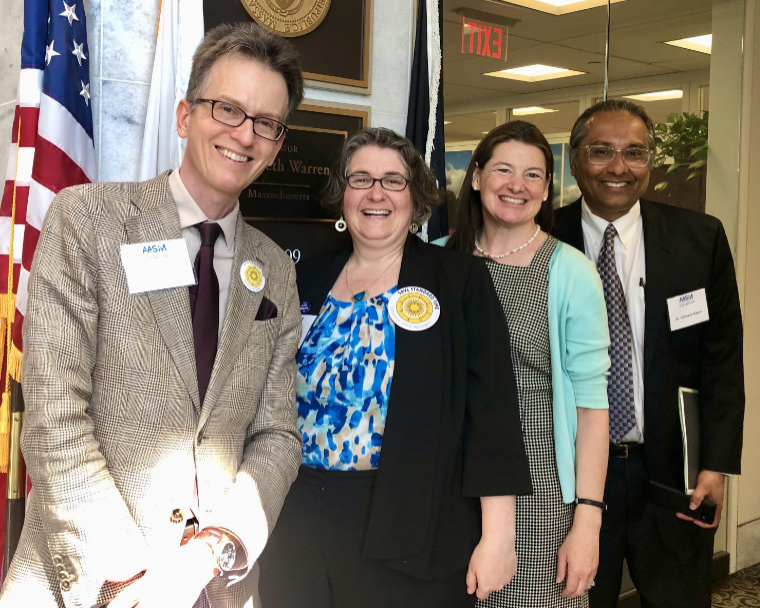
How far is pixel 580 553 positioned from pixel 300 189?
5.20 feet

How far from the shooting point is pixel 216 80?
68.0 inches

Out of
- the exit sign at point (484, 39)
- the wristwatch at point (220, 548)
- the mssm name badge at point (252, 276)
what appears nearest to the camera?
the wristwatch at point (220, 548)

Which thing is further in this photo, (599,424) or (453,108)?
(453,108)

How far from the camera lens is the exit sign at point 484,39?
3.33 m

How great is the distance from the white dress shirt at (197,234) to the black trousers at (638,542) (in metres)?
1.47

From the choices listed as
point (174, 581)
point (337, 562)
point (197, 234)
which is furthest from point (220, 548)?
point (197, 234)

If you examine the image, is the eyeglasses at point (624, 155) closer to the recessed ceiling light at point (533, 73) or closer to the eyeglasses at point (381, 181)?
the eyeglasses at point (381, 181)

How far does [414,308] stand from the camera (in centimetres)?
203

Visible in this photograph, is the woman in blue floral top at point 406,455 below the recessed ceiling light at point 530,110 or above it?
below

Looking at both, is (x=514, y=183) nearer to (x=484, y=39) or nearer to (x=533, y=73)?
(x=484, y=39)

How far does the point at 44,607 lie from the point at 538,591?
4.30ft

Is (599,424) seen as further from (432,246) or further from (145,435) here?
(145,435)

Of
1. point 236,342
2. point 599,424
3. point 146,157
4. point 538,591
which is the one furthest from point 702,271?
point 146,157

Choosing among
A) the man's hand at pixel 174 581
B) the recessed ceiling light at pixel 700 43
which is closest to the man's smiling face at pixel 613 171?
the man's hand at pixel 174 581
